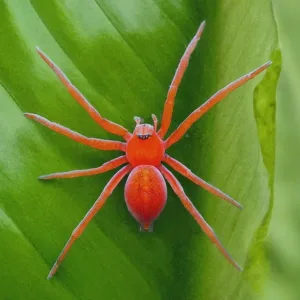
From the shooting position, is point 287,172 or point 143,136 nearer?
point 287,172

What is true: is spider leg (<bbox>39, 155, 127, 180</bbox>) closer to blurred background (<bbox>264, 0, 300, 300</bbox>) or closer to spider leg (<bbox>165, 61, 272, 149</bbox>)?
spider leg (<bbox>165, 61, 272, 149</bbox>)

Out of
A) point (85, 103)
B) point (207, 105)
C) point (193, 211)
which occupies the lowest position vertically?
point (193, 211)

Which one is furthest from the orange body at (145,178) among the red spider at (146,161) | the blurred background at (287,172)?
the blurred background at (287,172)

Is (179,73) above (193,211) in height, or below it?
above

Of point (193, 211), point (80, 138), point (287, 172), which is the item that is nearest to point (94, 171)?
point (80, 138)

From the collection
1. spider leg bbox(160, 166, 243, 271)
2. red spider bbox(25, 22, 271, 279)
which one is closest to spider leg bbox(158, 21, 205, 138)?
red spider bbox(25, 22, 271, 279)

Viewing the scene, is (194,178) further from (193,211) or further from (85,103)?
(85,103)

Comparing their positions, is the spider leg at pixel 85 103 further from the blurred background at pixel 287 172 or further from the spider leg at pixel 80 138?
the blurred background at pixel 287 172
